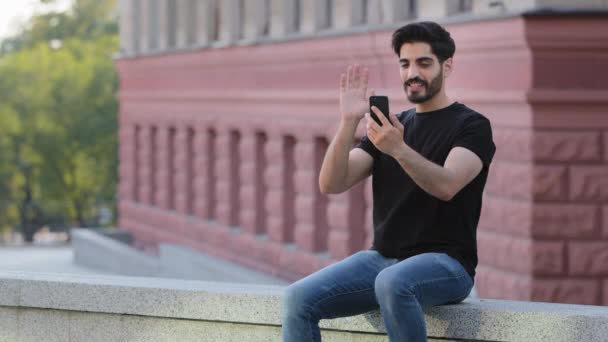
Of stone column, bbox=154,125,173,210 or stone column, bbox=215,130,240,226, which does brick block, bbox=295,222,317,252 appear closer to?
stone column, bbox=215,130,240,226

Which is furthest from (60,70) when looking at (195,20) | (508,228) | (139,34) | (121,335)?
(121,335)

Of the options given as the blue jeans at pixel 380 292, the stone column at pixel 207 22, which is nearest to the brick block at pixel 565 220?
the blue jeans at pixel 380 292

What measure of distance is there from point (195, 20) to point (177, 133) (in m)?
2.46

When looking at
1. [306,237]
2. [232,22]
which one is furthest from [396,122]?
[232,22]

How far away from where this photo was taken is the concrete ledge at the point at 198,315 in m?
7.85

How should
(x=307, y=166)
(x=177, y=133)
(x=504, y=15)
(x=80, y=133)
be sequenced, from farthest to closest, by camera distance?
(x=80, y=133)
(x=177, y=133)
(x=307, y=166)
(x=504, y=15)

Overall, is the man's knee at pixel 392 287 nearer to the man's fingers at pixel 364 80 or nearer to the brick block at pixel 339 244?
the man's fingers at pixel 364 80

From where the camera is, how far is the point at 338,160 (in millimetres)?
7648

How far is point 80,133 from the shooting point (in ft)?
213

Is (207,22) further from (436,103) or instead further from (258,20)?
(436,103)

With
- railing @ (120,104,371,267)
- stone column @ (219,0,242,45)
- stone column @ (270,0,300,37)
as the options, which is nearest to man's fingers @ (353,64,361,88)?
railing @ (120,104,371,267)

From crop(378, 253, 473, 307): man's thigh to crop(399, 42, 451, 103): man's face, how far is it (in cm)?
75

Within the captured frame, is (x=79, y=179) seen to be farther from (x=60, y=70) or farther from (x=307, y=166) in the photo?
(x=307, y=166)

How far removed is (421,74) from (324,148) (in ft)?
55.1
